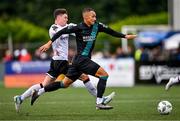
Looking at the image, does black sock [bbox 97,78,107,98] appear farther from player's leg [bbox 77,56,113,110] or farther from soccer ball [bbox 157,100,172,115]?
soccer ball [bbox 157,100,172,115]

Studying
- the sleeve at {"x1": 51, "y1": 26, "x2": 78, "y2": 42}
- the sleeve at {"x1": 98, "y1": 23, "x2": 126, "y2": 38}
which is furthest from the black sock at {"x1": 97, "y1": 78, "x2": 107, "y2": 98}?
the sleeve at {"x1": 51, "y1": 26, "x2": 78, "y2": 42}

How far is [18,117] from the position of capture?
15.4 m

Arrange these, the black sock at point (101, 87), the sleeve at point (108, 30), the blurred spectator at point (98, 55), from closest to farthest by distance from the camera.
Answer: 1. the black sock at point (101, 87)
2. the sleeve at point (108, 30)
3. the blurred spectator at point (98, 55)

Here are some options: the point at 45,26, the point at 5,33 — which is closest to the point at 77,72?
the point at 5,33

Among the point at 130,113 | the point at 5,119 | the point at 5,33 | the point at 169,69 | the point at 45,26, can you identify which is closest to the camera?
the point at 5,119

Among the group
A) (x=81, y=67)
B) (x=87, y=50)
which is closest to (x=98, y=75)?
(x=81, y=67)

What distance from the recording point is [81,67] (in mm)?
16266

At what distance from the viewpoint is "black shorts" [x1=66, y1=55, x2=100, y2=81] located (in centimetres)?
1620

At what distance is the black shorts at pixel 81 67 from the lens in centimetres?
1620

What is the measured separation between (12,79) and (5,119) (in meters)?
18.6

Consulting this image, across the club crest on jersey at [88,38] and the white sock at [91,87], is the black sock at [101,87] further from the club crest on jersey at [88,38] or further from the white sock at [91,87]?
the club crest on jersey at [88,38]

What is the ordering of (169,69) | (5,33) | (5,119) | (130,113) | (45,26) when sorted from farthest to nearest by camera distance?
(45,26)
(5,33)
(169,69)
(130,113)
(5,119)

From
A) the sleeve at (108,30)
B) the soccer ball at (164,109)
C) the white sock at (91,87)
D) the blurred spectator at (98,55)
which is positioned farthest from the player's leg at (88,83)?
the blurred spectator at (98,55)

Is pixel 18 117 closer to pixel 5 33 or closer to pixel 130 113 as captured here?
pixel 130 113
